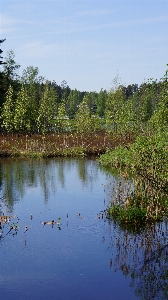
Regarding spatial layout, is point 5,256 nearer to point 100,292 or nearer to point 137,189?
point 100,292

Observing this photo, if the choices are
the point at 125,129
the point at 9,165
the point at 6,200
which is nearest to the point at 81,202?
the point at 6,200

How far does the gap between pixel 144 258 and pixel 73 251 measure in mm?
2367

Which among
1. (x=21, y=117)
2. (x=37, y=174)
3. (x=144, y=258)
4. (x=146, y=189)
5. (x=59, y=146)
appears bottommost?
(x=144, y=258)

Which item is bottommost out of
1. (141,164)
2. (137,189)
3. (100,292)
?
(100,292)

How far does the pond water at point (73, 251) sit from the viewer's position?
39.7ft

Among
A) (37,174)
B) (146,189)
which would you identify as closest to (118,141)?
(37,174)

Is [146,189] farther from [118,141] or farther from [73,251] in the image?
[118,141]

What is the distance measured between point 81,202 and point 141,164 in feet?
18.7

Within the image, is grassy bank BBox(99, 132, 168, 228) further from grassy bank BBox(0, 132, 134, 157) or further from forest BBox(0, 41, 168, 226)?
grassy bank BBox(0, 132, 134, 157)

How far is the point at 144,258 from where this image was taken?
14.2 m

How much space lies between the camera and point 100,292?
11.9m

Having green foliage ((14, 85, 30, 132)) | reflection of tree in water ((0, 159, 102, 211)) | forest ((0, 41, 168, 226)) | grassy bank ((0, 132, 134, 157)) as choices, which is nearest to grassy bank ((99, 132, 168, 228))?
forest ((0, 41, 168, 226))

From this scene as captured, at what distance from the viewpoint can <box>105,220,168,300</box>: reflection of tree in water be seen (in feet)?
39.9

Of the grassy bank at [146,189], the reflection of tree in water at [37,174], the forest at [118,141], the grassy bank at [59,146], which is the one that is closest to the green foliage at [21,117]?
the forest at [118,141]
